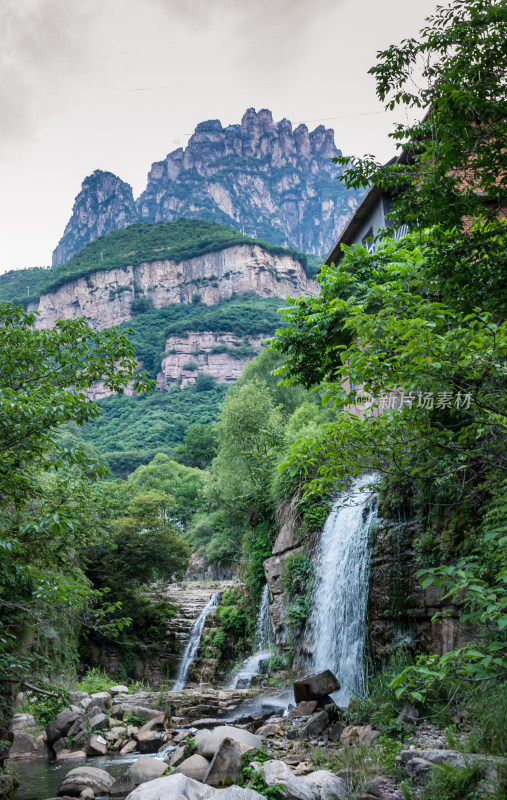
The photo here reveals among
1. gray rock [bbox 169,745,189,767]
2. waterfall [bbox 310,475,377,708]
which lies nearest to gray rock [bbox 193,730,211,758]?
gray rock [bbox 169,745,189,767]

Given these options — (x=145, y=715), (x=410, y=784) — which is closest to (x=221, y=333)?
(x=145, y=715)

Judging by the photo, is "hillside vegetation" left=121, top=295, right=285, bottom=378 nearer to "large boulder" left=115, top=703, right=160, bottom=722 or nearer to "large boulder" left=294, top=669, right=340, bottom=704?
"large boulder" left=115, top=703, right=160, bottom=722

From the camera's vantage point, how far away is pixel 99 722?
40.3 ft

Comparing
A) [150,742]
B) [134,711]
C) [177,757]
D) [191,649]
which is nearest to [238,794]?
[177,757]

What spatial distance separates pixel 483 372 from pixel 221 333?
355ft

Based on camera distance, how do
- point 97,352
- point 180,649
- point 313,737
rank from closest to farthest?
point 97,352, point 313,737, point 180,649

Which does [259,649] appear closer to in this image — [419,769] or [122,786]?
[122,786]

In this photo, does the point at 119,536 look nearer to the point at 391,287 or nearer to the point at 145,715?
the point at 145,715

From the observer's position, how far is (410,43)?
15.3ft

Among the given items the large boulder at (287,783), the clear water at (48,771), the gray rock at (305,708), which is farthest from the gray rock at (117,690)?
the large boulder at (287,783)

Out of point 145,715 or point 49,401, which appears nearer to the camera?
point 49,401

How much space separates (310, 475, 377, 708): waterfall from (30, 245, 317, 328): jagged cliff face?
112495 millimetres

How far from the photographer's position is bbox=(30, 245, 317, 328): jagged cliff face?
123 metres

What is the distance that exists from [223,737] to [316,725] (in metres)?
1.57
